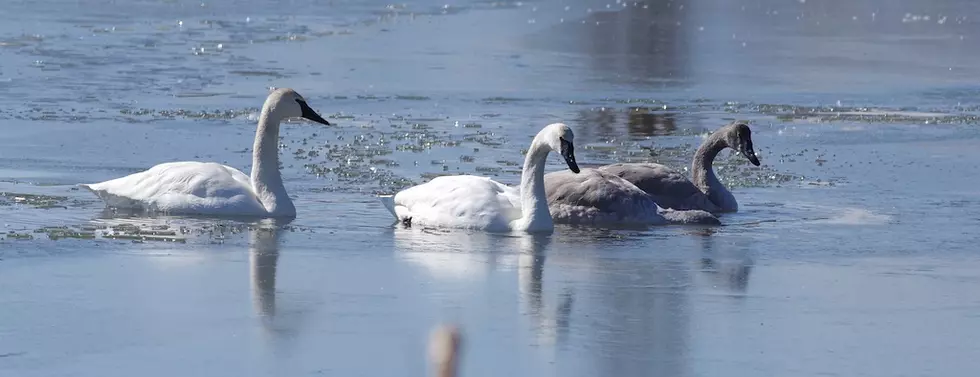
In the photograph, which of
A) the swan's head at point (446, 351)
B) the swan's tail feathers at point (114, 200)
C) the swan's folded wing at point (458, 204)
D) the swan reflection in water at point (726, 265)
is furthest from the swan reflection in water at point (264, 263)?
the swan's head at point (446, 351)

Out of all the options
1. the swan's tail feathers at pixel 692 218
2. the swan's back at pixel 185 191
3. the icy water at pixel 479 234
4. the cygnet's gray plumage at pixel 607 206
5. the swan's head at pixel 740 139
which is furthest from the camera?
the swan's head at pixel 740 139

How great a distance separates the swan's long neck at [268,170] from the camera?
10.9 metres

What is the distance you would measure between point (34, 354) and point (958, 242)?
573cm

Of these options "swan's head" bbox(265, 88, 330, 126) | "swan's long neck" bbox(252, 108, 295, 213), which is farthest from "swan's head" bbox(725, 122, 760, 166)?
"swan's long neck" bbox(252, 108, 295, 213)

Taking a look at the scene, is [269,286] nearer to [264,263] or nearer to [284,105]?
[264,263]

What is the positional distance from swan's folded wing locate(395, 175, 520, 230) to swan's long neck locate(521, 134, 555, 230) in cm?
15

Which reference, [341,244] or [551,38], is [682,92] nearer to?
[551,38]

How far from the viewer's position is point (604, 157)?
46.3ft

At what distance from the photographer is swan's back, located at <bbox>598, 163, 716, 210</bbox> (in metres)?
11.7

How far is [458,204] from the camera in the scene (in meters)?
10.6

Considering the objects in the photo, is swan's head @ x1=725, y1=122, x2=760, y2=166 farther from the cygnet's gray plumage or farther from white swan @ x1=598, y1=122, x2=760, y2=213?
the cygnet's gray plumage

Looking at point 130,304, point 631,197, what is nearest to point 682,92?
point 631,197

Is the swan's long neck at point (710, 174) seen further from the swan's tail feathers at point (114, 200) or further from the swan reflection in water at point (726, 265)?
the swan's tail feathers at point (114, 200)

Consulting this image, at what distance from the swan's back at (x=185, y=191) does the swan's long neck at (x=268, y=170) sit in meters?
0.06
